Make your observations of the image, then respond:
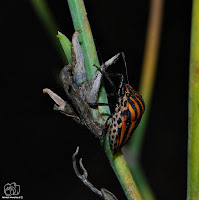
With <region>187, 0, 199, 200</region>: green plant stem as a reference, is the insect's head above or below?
above

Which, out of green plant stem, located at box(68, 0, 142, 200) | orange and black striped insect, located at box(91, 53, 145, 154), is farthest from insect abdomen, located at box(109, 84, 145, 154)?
green plant stem, located at box(68, 0, 142, 200)

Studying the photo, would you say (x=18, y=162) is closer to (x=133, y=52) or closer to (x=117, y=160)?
(x=133, y=52)

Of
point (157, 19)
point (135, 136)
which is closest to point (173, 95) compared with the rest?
point (157, 19)

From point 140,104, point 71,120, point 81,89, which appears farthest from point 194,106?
point 71,120

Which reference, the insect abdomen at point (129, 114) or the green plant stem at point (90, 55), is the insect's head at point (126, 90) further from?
the green plant stem at point (90, 55)

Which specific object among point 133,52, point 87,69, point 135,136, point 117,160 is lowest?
point 117,160

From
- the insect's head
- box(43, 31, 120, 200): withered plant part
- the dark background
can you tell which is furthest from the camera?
the dark background

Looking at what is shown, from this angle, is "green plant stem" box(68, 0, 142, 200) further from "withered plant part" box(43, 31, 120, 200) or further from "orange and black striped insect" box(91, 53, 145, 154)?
"orange and black striped insect" box(91, 53, 145, 154)
